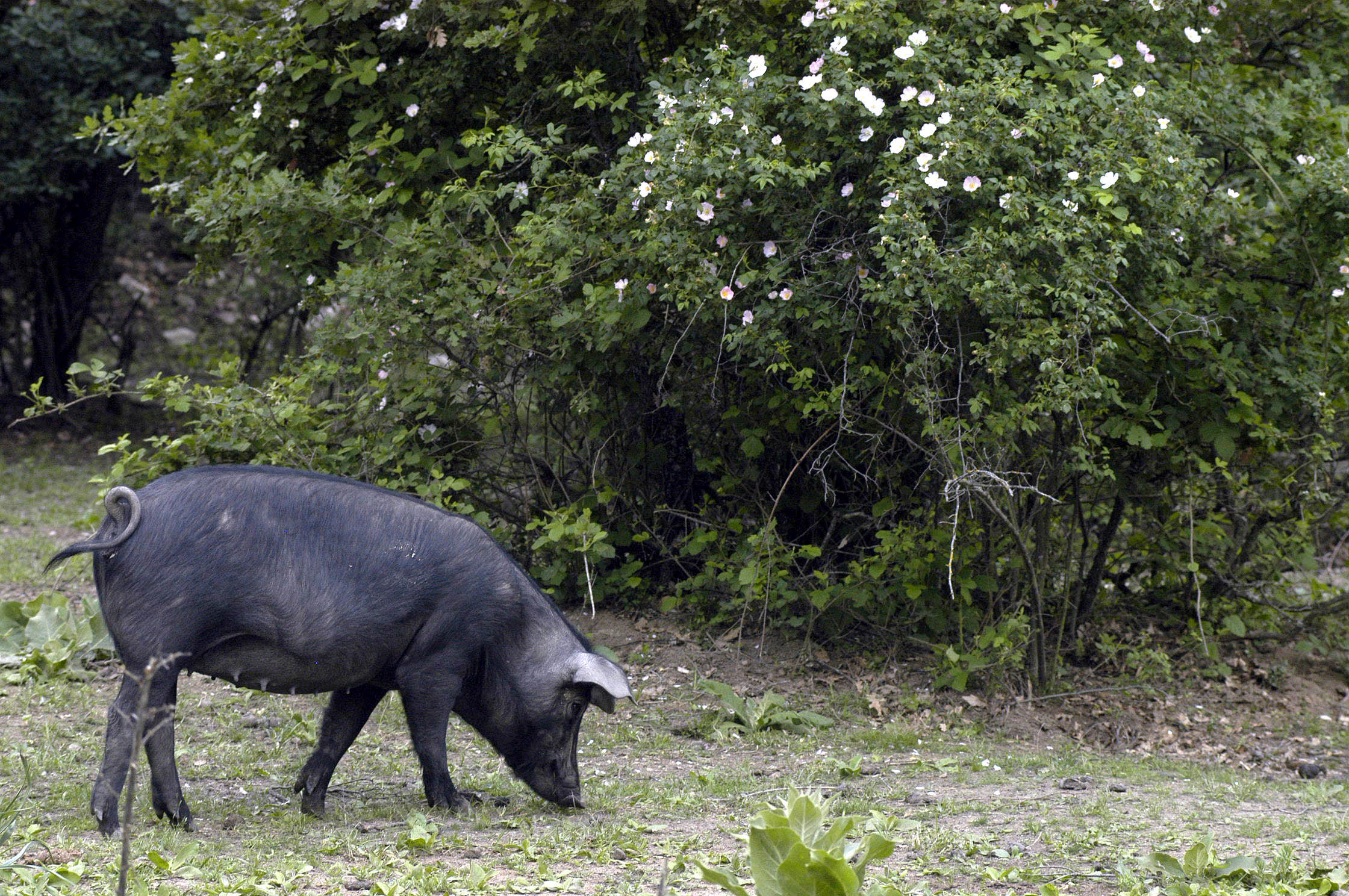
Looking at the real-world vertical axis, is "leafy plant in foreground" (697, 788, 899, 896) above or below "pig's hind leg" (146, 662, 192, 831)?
above

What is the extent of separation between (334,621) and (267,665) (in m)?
0.29

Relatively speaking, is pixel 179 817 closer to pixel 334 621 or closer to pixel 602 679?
pixel 334 621

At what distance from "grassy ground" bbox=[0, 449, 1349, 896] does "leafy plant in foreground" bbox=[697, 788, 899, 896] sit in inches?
13.9

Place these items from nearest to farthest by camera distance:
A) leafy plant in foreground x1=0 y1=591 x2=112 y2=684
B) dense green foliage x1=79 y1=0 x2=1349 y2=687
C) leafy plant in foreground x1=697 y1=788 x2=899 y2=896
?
1. leafy plant in foreground x1=697 y1=788 x2=899 y2=896
2. dense green foliage x1=79 y1=0 x2=1349 y2=687
3. leafy plant in foreground x1=0 y1=591 x2=112 y2=684

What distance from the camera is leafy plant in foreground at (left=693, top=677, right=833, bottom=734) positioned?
646 centimetres

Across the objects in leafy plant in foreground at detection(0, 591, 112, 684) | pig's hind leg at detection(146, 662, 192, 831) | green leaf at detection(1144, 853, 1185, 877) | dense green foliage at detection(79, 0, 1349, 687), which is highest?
dense green foliage at detection(79, 0, 1349, 687)

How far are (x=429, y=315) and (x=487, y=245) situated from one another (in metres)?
0.53

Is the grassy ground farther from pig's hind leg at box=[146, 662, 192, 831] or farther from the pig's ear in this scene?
the pig's ear

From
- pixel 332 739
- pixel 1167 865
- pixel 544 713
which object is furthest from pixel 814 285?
→ pixel 1167 865

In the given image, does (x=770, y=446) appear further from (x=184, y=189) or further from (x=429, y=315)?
(x=184, y=189)

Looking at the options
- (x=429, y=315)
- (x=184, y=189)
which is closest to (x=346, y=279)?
(x=429, y=315)

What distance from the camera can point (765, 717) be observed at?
6.49 meters

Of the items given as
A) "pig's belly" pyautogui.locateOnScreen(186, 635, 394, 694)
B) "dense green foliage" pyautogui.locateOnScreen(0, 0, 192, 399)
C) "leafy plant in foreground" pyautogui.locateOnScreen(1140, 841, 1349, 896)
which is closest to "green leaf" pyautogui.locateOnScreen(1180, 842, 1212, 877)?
"leafy plant in foreground" pyautogui.locateOnScreen(1140, 841, 1349, 896)

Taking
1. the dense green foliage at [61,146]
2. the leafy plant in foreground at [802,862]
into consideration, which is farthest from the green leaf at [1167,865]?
the dense green foliage at [61,146]
